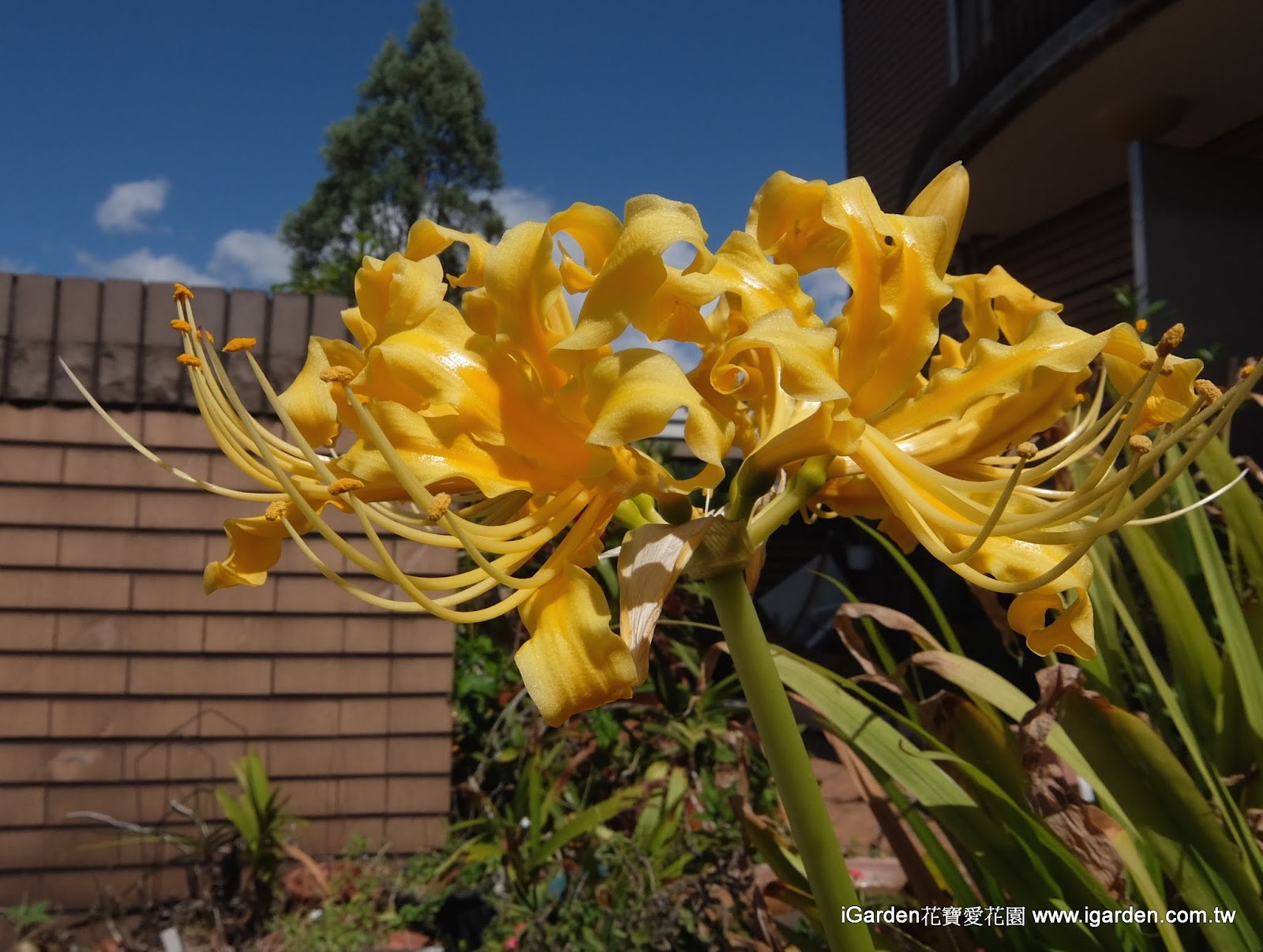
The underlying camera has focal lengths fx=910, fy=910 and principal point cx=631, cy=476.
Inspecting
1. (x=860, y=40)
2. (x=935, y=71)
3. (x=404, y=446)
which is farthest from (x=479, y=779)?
(x=860, y=40)

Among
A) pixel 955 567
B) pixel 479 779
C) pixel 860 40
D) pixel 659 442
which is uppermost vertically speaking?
pixel 860 40

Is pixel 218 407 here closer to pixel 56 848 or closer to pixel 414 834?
pixel 414 834

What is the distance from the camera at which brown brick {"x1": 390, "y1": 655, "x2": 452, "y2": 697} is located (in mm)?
3486

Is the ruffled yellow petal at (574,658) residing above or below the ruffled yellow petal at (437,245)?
below

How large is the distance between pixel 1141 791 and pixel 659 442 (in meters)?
4.64

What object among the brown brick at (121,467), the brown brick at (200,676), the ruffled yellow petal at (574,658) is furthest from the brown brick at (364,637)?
the ruffled yellow petal at (574,658)

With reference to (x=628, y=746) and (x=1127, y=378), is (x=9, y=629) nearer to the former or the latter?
(x=628, y=746)

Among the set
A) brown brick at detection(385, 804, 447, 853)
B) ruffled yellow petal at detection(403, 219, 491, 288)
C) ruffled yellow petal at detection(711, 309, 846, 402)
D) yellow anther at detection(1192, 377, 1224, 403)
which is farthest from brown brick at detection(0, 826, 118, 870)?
yellow anther at detection(1192, 377, 1224, 403)

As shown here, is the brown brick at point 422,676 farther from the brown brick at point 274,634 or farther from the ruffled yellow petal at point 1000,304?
the ruffled yellow petal at point 1000,304

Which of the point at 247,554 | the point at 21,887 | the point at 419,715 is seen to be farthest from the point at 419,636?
the point at 247,554

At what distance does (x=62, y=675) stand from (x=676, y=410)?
11.4 ft

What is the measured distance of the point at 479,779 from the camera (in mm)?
3557

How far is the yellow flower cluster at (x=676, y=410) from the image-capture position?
61cm

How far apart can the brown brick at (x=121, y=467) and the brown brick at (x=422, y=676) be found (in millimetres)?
1014
